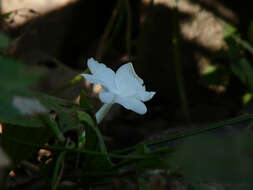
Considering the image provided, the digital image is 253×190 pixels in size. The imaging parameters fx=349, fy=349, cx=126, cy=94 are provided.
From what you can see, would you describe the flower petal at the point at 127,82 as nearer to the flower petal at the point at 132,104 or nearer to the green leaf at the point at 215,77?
the flower petal at the point at 132,104

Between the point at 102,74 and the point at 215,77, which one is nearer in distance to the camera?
the point at 102,74

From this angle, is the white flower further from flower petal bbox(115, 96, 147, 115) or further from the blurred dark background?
the blurred dark background

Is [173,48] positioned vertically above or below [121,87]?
below

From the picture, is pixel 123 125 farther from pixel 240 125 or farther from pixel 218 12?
pixel 218 12

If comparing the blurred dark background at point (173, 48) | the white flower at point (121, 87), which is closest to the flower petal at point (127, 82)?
the white flower at point (121, 87)

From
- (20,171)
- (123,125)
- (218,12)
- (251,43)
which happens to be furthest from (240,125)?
(20,171)

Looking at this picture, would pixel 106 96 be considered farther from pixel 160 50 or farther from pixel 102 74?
pixel 160 50

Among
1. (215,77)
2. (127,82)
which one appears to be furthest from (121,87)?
(215,77)

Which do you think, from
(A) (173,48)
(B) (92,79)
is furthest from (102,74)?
(A) (173,48)
